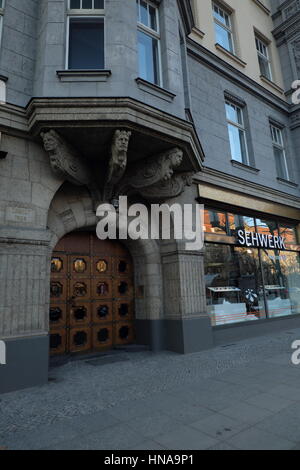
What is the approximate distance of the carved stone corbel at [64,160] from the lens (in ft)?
18.0

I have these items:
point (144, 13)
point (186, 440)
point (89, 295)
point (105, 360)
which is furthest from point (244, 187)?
point (186, 440)

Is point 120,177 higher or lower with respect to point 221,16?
lower

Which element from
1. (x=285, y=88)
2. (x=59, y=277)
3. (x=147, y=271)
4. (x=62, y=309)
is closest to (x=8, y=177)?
(x=59, y=277)

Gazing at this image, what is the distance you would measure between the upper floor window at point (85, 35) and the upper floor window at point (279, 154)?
8580mm

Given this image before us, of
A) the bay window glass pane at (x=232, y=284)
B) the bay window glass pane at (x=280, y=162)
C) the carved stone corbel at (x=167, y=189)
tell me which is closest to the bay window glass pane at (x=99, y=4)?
the carved stone corbel at (x=167, y=189)

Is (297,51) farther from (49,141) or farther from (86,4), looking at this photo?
(49,141)

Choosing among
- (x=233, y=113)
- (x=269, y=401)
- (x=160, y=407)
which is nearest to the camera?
(x=160, y=407)

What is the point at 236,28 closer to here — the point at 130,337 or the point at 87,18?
the point at 87,18

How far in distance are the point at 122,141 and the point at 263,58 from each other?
11.1m

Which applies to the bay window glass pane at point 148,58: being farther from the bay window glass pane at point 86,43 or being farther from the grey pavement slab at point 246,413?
the grey pavement slab at point 246,413

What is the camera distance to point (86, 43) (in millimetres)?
6375

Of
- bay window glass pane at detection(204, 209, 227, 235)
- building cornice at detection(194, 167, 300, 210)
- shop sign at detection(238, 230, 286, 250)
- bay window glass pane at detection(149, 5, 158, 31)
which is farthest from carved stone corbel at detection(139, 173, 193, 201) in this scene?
bay window glass pane at detection(149, 5, 158, 31)

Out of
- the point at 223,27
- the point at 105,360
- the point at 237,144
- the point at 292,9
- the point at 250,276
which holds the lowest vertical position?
the point at 105,360

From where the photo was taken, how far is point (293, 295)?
11445mm
